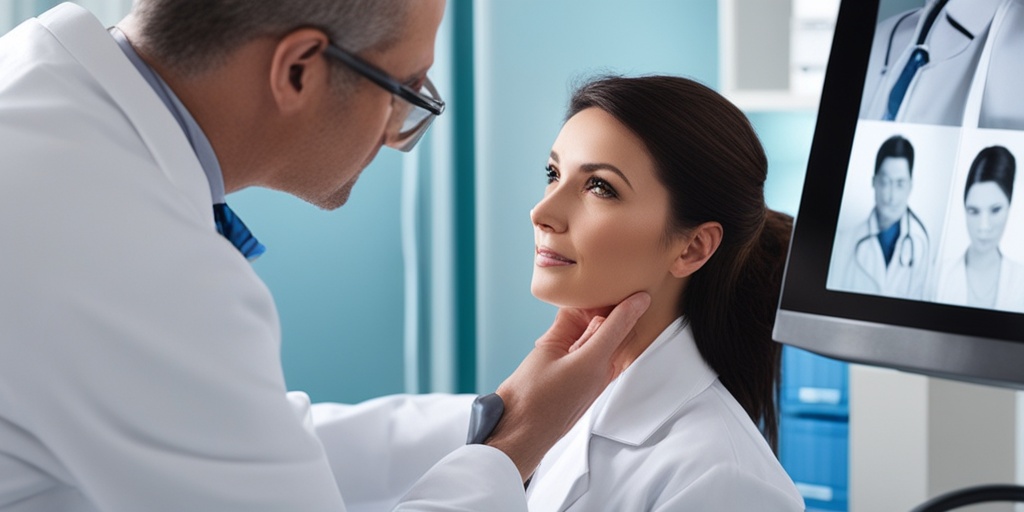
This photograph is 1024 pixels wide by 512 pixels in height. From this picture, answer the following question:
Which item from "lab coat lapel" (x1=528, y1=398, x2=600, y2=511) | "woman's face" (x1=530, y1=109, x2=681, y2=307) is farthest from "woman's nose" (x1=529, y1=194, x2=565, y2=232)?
"lab coat lapel" (x1=528, y1=398, x2=600, y2=511)

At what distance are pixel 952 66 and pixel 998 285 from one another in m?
0.18

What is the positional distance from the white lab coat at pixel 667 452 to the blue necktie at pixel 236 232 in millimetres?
460

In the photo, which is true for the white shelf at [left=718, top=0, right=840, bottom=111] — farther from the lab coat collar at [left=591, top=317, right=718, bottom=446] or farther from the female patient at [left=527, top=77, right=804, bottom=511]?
the lab coat collar at [left=591, top=317, right=718, bottom=446]

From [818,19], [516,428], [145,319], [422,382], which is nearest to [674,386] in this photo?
[516,428]

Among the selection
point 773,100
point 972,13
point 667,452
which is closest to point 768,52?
point 773,100

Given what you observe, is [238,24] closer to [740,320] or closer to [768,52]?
[740,320]

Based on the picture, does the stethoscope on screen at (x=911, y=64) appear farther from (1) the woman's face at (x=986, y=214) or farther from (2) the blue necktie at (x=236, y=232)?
(2) the blue necktie at (x=236, y=232)

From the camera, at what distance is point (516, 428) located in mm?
1092

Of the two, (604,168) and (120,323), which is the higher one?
(604,168)

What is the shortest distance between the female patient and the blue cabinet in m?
0.83

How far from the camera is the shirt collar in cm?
94

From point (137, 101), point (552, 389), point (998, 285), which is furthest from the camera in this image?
point (552, 389)

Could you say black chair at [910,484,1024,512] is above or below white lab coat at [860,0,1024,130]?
below

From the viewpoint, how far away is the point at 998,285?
76 cm
